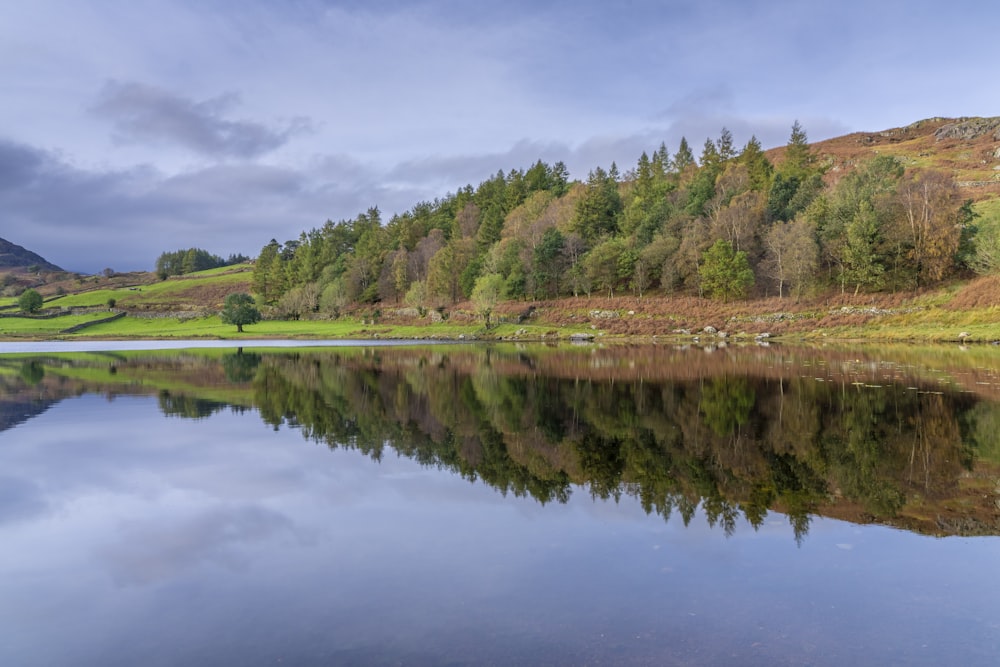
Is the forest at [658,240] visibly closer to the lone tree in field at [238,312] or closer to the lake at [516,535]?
the lone tree in field at [238,312]

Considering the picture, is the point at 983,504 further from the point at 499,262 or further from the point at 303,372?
the point at 499,262

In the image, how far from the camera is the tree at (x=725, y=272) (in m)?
74.6

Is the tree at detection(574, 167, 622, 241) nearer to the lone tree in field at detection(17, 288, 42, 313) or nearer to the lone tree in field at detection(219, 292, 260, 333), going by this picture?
the lone tree in field at detection(219, 292, 260, 333)

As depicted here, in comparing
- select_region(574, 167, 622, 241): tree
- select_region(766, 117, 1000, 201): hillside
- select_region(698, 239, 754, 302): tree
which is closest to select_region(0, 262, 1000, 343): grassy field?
select_region(698, 239, 754, 302): tree

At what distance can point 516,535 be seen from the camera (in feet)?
32.9

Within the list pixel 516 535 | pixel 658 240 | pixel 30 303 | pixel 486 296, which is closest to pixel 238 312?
pixel 486 296

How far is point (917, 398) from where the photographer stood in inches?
860

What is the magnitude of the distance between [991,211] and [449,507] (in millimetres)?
94175

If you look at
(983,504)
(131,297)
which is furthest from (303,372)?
(131,297)

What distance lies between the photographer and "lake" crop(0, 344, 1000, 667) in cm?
673

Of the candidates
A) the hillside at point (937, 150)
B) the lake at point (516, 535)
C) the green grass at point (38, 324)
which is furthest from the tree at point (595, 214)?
the green grass at point (38, 324)

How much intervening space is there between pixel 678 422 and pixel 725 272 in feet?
201

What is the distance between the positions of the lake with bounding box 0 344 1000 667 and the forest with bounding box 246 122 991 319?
51.0 m

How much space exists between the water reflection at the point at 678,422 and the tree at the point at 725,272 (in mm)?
34783
